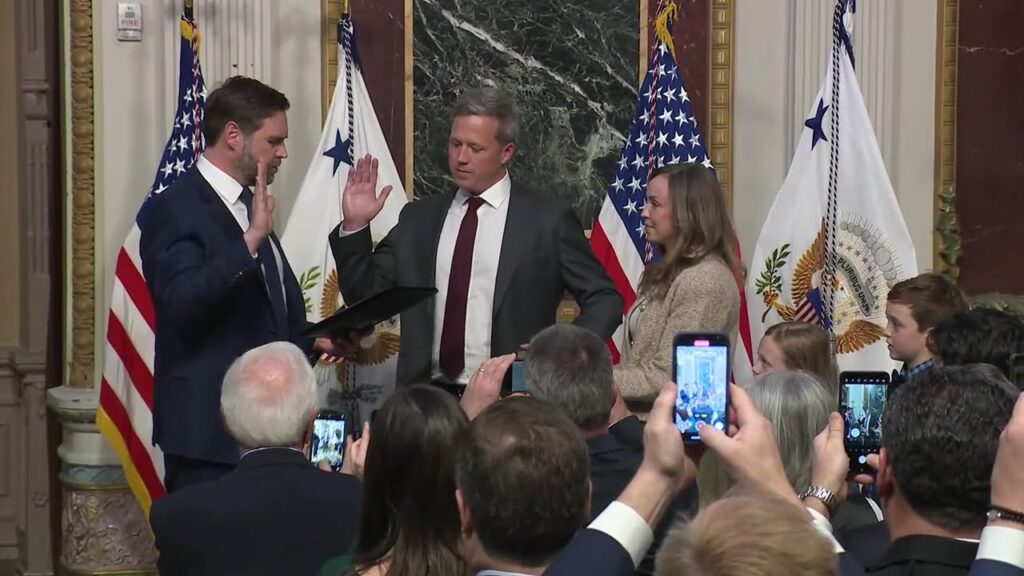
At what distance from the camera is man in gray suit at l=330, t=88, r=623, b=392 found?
448cm

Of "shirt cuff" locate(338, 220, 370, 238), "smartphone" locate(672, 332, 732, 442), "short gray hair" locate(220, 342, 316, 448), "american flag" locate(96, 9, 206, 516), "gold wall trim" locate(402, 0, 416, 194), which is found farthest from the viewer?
"gold wall trim" locate(402, 0, 416, 194)

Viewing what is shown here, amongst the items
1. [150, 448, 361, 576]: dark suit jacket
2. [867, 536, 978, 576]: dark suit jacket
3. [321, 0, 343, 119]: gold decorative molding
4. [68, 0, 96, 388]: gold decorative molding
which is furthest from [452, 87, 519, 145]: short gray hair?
[867, 536, 978, 576]: dark suit jacket

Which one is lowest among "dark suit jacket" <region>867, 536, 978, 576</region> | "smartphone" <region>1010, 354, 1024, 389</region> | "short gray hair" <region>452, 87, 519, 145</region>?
"dark suit jacket" <region>867, 536, 978, 576</region>

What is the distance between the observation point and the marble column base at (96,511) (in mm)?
5582

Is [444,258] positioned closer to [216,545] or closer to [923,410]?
[216,545]

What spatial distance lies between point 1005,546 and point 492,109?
2.76 meters

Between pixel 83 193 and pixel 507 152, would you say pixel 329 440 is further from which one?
pixel 83 193

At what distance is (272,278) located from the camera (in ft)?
14.4

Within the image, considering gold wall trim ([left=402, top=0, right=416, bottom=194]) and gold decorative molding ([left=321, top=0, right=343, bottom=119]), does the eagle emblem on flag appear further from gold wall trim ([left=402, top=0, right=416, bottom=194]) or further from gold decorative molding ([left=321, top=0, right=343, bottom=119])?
gold decorative molding ([left=321, top=0, right=343, bottom=119])

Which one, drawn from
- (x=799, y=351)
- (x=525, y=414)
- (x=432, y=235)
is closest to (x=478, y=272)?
(x=432, y=235)

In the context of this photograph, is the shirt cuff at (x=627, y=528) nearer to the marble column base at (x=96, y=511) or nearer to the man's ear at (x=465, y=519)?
the man's ear at (x=465, y=519)

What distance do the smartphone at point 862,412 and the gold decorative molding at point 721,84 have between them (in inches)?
118

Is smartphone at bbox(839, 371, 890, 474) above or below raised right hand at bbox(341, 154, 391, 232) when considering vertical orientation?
below

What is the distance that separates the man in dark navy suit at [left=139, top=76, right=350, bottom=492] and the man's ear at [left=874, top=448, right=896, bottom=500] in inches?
91.2
